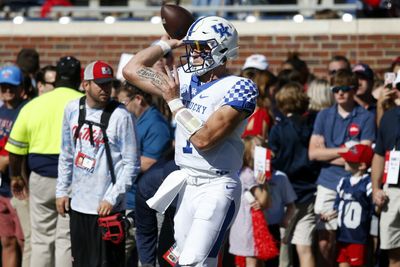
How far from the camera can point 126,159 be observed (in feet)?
28.5

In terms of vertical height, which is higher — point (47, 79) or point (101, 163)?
point (47, 79)

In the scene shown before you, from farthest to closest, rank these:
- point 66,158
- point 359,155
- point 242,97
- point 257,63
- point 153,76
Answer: point 257,63 → point 359,155 → point 66,158 → point 153,76 → point 242,97

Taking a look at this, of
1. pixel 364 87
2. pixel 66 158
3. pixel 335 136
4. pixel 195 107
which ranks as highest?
pixel 195 107

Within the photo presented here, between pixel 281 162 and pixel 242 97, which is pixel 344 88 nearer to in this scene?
pixel 281 162

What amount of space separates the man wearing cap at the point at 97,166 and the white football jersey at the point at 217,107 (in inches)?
54.5

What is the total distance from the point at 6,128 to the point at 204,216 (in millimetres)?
3974

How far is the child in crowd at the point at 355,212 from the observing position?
9906 mm

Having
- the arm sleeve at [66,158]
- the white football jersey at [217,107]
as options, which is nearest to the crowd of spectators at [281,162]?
the arm sleeve at [66,158]

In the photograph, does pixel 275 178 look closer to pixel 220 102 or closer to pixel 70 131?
pixel 70 131

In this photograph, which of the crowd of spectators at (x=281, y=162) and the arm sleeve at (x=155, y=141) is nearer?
the crowd of spectators at (x=281, y=162)

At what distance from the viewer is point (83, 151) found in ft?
28.8

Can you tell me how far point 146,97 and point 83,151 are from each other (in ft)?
5.53

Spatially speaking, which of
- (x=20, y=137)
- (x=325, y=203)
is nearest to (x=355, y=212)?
(x=325, y=203)

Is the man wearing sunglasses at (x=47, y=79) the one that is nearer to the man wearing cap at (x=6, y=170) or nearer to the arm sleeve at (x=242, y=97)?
the man wearing cap at (x=6, y=170)
